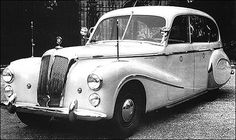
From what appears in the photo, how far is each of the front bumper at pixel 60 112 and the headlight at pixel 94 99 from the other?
90mm

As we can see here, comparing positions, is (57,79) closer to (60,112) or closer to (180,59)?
(60,112)

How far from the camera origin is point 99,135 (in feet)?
14.1

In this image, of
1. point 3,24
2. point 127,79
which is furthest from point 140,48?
point 3,24

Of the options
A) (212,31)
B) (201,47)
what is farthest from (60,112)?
(212,31)

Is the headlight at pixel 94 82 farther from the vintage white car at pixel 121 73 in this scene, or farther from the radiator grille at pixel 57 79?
the radiator grille at pixel 57 79

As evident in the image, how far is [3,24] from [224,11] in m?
7.37

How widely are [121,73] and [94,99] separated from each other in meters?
0.44

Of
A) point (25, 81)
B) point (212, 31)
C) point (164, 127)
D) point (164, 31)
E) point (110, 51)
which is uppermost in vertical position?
point (164, 31)

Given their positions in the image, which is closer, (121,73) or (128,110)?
(121,73)

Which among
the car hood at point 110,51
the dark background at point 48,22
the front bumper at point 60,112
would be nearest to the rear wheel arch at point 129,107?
the front bumper at point 60,112

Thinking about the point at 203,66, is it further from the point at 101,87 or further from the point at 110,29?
the point at 101,87

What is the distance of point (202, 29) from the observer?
6.36 meters

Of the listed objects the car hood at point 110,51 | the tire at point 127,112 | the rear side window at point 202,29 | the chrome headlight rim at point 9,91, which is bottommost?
the tire at point 127,112

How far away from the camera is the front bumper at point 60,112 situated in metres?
3.78
